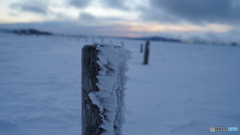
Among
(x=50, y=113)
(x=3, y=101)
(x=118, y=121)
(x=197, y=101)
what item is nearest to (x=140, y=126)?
(x=118, y=121)

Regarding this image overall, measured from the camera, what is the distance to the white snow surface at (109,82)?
1.20 metres

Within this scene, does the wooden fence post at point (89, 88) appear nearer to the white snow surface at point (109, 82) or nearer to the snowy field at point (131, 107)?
the white snow surface at point (109, 82)

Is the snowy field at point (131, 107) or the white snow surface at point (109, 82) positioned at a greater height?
the white snow surface at point (109, 82)

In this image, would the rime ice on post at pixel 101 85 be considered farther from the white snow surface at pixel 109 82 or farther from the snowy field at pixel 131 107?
the snowy field at pixel 131 107

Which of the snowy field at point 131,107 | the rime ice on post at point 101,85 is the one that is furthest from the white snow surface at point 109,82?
the snowy field at point 131,107

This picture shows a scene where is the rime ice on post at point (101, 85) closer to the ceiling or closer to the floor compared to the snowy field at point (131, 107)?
closer to the ceiling

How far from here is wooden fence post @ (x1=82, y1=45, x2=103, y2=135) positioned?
1.21 meters

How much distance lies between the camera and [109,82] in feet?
4.05

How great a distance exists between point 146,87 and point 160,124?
71.1 inches

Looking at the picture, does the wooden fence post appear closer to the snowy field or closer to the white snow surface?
the white snow surface

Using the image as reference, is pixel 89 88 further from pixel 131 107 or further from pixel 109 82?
pixel 131 107

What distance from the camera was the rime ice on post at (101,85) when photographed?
1201 millimetres

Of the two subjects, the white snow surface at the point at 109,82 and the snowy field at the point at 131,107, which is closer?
the white snow surface at the point at 109,82

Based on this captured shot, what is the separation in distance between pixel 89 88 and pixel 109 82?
0.17 m
